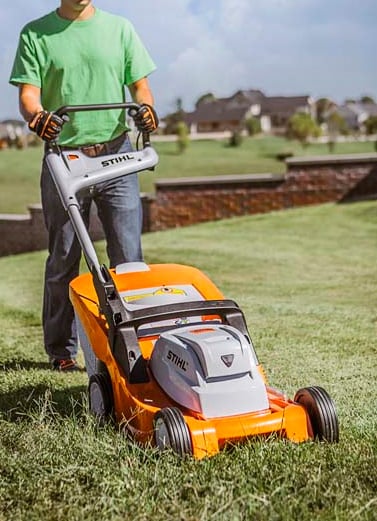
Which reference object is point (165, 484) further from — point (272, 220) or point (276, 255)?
point (272, 220)

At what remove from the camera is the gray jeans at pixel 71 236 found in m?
4.32

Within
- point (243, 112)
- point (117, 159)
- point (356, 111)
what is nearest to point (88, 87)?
point (117, 159)

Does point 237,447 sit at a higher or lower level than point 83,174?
lower

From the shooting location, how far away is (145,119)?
3.95 metres

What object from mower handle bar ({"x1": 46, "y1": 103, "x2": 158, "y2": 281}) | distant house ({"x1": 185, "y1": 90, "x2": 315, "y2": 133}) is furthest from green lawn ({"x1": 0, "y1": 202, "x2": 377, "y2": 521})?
distant house ({"x1": 185, "y1": 90, "x2": 315, "y2": 133})

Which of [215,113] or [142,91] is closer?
[142,91]

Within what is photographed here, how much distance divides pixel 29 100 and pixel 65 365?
134 cm

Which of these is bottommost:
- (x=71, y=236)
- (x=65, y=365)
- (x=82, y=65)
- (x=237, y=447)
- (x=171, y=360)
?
(x=65, y=365)

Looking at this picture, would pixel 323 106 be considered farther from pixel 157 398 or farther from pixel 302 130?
pixel 157 398

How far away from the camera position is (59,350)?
15.2 ft

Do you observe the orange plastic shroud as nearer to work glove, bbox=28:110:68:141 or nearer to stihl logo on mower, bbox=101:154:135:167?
stihl logo on mower, bbox=101:154:135:167

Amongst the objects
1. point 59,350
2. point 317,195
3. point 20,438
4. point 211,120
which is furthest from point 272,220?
point 211,120

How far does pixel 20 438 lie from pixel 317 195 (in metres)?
11.7

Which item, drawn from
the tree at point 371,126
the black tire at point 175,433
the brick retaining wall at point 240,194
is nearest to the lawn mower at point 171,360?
the black tire at point 175,433
